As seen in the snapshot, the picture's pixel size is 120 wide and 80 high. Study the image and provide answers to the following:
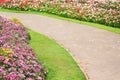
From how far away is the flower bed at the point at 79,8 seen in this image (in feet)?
75.7

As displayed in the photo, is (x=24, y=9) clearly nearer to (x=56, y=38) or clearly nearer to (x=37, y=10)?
(x=37, y=10)

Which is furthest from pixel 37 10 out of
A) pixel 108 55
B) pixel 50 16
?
pixel 108 55

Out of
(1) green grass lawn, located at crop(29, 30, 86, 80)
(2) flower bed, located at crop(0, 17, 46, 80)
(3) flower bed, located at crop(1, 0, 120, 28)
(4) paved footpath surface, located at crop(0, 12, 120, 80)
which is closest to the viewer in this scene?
(2) flower bed, located at crop(0, 17, 46, 80)

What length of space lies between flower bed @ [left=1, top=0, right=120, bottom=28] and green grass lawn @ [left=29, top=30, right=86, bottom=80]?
19.7 ft

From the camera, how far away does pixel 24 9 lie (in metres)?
26.1

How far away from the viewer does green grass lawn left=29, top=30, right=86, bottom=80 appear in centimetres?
1240

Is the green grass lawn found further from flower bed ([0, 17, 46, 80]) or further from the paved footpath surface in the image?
flower bed ([0, 17, 46, 80])

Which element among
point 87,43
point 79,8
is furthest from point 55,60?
point 79,8

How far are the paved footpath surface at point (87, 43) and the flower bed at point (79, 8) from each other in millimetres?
2032

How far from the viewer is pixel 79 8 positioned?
24.9 metres

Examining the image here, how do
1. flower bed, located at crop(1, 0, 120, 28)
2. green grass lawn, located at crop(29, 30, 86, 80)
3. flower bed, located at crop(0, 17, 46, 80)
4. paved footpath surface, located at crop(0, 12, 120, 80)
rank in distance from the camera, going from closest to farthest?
flower bed, located at crop(0, 17, 46, 80) → green grass lawn, located at crop(29, 30, 86, 80) → paved footpath surface, located at crop(0, 12, 120, 80) → flower bed, located at crop(1, 0, 120, 28)

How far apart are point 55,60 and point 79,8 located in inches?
444

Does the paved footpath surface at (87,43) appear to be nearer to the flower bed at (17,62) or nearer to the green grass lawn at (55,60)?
the green grass lawn at (55,60)

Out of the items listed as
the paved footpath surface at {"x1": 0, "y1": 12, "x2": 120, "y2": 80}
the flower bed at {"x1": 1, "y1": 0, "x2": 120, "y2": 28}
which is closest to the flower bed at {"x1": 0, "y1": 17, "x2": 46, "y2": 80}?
the paved footpath surface at {"x1": 0, "y1": 12, "x2": 120, "y2": 80}
